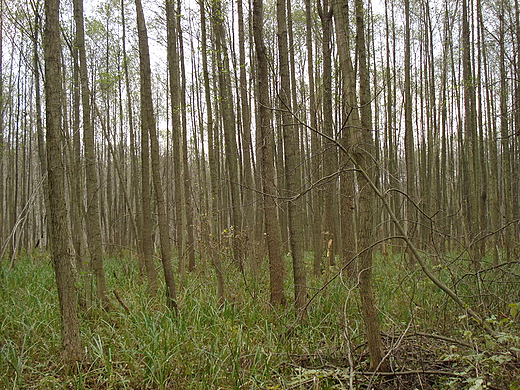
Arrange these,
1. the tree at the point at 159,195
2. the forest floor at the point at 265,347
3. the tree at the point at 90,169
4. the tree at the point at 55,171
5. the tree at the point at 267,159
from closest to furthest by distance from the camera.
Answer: the forest floor at the point at 265,347
the tree at the point at 55,171
the tree at the point at 267,159
the tree at the point at 159,195
the tree at the point at 90,169

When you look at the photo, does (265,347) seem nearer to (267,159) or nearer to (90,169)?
(267,159)

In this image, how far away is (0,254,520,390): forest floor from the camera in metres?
2.97

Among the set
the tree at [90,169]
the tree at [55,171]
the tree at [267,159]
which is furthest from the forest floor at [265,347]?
the tree at [55,171]

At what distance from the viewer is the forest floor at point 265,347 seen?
2975 mm

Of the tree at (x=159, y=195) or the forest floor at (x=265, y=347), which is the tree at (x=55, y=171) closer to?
the forest floor at (x=265, y=347)

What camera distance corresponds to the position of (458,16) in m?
11.6

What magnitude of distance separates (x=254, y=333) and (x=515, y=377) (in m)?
2.66

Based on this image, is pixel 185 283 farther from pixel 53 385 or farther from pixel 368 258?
pixel 368 258

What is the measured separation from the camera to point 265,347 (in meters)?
4.04

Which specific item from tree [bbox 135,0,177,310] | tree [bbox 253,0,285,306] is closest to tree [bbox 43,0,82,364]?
tree [bbox 135,0,177,310]

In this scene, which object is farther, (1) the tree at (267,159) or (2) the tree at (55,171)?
(1) the tree at (267,159)

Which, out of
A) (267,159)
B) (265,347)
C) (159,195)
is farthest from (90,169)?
(265,347)

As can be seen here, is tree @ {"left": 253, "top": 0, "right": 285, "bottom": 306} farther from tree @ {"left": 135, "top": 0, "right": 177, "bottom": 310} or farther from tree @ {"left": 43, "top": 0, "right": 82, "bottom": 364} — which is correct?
tree @ {"left": 43, "top": 0, "right": 82, "bottom": 364}

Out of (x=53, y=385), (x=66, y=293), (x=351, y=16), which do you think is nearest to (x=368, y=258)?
(x=66, y=293)
